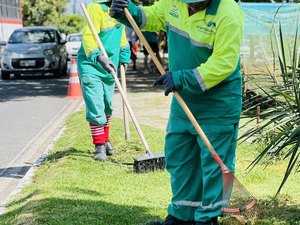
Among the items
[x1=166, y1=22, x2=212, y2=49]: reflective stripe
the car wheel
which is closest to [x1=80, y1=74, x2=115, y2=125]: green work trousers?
[x1=166, y1=22, x2=212, y2=49]: reflective stripe

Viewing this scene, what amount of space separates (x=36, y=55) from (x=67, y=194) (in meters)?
13.5

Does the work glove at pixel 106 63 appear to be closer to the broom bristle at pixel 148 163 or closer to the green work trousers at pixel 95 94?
the green work trousers at pixel 95 94

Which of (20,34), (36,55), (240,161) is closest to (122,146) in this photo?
(240,161)

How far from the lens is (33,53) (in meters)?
18.4

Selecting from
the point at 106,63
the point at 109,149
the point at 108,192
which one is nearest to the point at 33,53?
the point at 109,149

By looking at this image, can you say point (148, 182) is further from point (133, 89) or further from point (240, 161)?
point (133, 89)

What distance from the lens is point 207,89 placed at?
12.4ft

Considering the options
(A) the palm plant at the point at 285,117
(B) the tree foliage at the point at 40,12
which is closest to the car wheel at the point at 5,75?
(A) the palm plant at the point at 285,117

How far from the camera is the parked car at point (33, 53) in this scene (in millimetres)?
18391

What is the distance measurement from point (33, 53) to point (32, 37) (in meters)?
1.17

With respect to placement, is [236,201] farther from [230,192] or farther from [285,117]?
[285,117]

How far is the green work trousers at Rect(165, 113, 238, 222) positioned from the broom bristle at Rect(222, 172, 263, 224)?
0.17ft

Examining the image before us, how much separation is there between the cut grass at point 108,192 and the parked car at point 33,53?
37.1 feet

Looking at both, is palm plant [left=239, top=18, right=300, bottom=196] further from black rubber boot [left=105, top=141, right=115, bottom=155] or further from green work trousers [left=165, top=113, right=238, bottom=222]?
black rubber boot [left=105, top=141, right=115, bottom=155]
